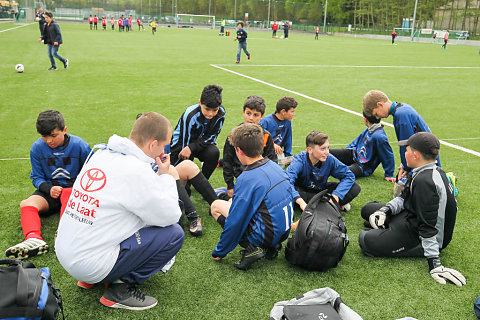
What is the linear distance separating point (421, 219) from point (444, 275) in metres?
0.52

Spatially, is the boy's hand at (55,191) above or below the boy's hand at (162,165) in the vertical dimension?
below

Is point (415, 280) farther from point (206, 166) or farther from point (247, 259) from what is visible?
point (206, 166)

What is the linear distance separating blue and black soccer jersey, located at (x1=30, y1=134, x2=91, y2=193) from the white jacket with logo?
5.58ft

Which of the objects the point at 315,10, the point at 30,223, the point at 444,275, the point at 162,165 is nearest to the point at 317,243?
the point at 444,275

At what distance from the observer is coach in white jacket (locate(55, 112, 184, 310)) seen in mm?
2553

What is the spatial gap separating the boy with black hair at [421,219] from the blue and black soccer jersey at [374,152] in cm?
200

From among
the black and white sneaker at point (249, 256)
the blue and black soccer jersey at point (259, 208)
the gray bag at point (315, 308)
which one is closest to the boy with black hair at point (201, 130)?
the blue and black soccer jersey at point (259, 208)

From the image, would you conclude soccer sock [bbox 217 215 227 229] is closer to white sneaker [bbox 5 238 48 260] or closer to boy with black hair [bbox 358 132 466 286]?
boy with black hair [bbox 358 132 466 286]

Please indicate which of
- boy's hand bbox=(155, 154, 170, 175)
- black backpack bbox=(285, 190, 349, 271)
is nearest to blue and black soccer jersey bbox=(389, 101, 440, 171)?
black backpack bbox=(285, 190, 349, 271)

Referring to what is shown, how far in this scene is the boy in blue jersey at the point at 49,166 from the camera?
3928 millimetres

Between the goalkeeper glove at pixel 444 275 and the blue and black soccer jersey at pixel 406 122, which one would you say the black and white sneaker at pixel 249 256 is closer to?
the goalkeeper glove at pixel 444 275

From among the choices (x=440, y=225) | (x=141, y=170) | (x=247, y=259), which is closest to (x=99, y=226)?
(x=141, y=170)

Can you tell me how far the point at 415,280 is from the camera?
3436 millimetres

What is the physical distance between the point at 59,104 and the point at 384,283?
9.04m
